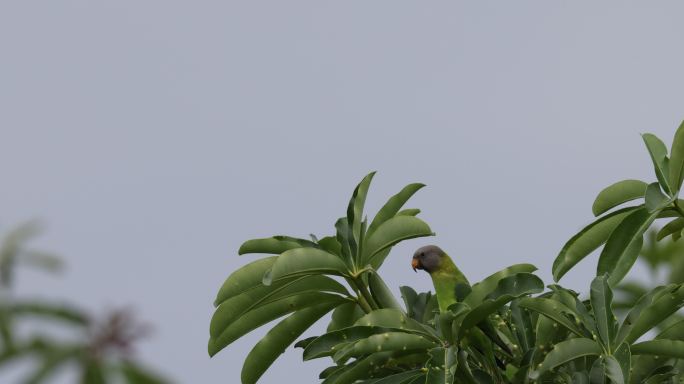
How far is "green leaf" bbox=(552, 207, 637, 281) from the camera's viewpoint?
502 cm

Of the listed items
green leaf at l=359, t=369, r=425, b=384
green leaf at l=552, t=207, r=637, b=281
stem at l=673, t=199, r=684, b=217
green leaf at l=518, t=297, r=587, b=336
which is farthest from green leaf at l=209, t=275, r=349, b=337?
stem at l=673, t=199, r=684, b=217

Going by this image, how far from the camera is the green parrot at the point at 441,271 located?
17.8 ft

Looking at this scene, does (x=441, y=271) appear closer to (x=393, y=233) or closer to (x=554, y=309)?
(x=393, y=233)

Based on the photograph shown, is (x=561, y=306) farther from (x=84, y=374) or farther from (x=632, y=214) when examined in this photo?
(x=84, y=374)

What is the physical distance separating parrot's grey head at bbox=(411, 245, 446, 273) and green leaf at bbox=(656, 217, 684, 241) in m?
1.45

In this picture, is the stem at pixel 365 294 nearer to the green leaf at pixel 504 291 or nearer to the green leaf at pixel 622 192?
the green leaf at pixel 504 291

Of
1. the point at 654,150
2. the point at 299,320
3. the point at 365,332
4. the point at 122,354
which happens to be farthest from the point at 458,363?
the point at 122,354

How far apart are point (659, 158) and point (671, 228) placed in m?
1.09

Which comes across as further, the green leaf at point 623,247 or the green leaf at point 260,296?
the green leaf at point 260,296

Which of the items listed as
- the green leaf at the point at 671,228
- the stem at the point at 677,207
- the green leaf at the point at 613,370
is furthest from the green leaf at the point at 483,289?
the green leaf at the point at 671,228

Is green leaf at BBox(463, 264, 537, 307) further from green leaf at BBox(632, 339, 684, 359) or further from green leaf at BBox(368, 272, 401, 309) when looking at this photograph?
green leaf at BBox(632, 339, 684, 359)

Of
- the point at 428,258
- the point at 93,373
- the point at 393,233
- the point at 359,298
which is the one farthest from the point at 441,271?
the point at 93,373

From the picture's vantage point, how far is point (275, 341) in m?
5.16

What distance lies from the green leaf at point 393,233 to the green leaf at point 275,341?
0.47 metres
